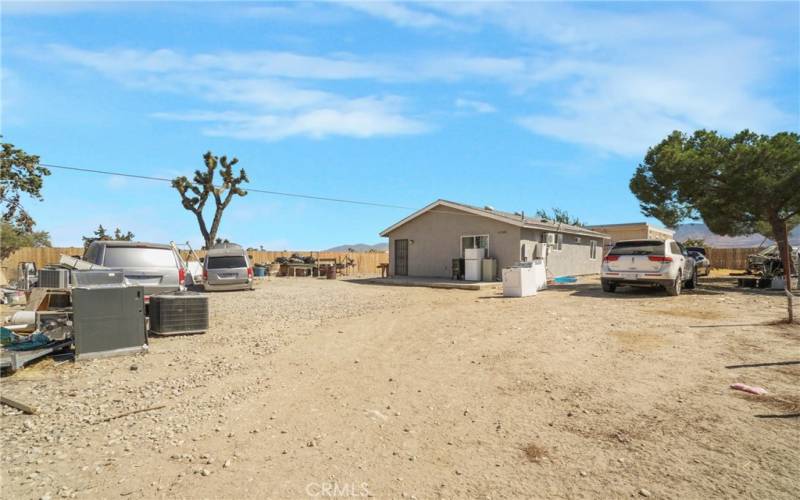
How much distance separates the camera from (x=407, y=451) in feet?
11.7

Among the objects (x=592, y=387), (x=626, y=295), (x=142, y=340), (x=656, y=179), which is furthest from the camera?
(x=656, y=179)

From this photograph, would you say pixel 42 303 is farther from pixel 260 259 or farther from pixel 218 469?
pixel 260 259

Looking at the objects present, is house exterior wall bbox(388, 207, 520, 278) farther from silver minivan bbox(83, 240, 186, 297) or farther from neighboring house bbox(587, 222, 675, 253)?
neighboring house bbox(587, 222, 675, 253)

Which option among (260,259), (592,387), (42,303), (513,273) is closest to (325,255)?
(260,259)

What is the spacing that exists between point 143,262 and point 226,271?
8436 mm

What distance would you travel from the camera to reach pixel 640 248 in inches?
532

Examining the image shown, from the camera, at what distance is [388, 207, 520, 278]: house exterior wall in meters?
Answer: 20.5

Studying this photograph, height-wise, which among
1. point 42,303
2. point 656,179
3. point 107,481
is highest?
point 656,179

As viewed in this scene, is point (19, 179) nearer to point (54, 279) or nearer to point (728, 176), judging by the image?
point (54, 279)

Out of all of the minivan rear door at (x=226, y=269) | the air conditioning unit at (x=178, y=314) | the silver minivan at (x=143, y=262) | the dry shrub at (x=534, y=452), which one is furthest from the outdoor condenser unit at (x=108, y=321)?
the minivan rear door at (x=226, y=269)

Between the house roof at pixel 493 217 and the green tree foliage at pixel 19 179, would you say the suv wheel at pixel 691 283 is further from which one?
the green tree foliage at pixel 19 179

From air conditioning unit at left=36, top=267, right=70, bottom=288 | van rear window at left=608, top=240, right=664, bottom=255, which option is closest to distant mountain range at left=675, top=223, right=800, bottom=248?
van rear window at left=608, top=240, right=664, bottom=255

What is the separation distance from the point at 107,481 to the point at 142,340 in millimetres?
3977

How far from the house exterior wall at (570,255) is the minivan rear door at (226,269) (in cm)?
1155
